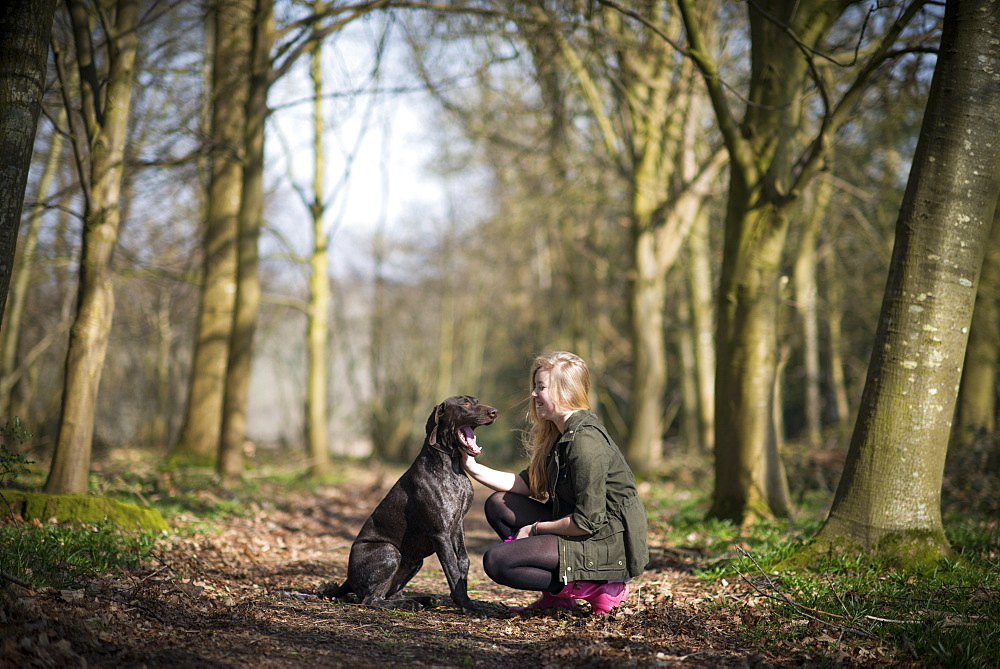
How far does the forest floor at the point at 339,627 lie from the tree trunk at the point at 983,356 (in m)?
7.41

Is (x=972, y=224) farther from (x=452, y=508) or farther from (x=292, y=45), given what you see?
(x=292, y=45)

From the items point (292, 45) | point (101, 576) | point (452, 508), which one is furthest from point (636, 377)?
point (101, 576)

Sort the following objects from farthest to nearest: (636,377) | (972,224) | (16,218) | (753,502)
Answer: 1. (636,377)
2. (753,502)
3. (972,224)
4. (16,218)

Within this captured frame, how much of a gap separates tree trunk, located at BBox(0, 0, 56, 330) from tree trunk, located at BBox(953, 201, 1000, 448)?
441 inches

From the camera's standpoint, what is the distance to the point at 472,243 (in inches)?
858

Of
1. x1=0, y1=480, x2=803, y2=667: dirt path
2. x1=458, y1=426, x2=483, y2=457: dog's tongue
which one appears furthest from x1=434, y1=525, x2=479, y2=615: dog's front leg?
x1=458, y1=426, x2=483, y2=457: dog's tongue

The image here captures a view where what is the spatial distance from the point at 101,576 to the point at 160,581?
33 centimetres

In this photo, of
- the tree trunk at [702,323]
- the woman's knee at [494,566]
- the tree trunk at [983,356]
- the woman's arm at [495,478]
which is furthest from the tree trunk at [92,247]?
the tree trunk at [983,356]

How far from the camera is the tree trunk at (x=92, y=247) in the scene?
6012 mm

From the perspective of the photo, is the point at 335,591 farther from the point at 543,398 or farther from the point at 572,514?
the point at 543,398

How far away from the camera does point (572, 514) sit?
413cm

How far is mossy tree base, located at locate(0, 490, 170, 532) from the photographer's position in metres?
5.58

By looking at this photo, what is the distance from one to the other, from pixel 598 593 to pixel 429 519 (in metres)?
1.10

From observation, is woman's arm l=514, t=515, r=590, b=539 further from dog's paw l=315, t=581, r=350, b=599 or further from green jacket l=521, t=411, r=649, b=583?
dog's paw l=315, t=581, r=350, b=599
